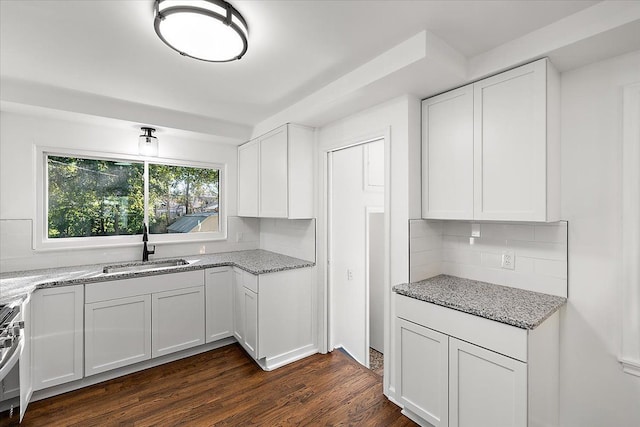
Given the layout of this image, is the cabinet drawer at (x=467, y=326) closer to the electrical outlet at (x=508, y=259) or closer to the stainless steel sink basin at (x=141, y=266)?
the electrical outlet at (x=508, y=259)

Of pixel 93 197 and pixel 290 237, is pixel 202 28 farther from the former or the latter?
pixel 93 197

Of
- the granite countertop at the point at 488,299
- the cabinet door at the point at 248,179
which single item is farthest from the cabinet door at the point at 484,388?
the cabinet door at the point at 248,179

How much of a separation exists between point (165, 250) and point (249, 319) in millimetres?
1305

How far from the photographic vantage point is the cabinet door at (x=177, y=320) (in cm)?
272

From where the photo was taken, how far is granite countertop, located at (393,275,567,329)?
5.14 ft

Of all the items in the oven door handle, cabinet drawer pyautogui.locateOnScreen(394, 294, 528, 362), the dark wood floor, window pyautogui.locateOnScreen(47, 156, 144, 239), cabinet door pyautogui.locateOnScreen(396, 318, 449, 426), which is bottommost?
the dark wood floor

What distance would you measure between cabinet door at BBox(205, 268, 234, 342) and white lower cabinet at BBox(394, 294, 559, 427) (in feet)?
5.91

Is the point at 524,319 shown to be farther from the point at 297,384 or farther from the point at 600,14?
the point at 297,384

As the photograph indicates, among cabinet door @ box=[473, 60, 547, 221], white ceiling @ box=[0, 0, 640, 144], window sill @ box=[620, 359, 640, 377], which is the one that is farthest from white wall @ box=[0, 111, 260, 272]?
window sill @ box=[620, 359, 640, 377]

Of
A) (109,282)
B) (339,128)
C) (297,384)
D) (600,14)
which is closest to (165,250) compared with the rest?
(109,282)

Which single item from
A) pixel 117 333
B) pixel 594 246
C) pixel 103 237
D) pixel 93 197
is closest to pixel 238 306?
pixel 117 333

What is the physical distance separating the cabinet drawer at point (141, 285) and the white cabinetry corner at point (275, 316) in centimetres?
45

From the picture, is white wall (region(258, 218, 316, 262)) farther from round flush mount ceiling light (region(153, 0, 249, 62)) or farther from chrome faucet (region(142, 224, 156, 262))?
round flush mount ceiling light (region(153, 0, 249, 62))

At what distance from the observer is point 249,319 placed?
9.33ft
